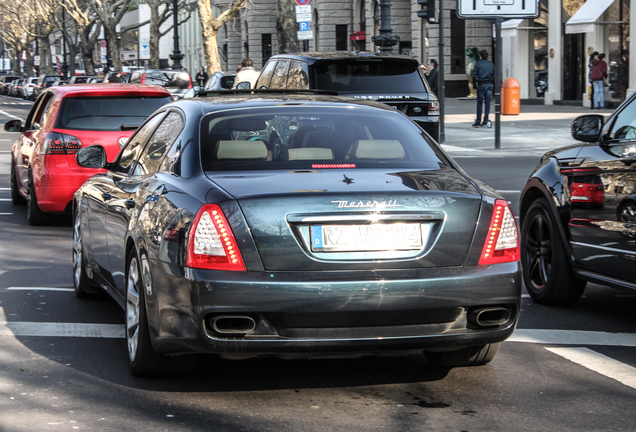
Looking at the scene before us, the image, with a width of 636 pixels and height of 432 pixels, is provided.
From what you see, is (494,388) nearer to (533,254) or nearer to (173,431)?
(173,431)

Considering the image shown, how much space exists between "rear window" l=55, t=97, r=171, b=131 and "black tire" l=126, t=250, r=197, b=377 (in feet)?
19.5

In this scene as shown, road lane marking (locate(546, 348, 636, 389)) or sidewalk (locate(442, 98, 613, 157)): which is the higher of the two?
sidewalk (locate(442, 98, 613, 157))

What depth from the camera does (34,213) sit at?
36.2ft

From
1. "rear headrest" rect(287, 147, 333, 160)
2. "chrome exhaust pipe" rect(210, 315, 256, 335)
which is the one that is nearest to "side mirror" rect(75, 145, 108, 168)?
"rear headrest" rect(287, 147, 333, 160)

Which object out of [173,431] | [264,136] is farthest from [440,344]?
[264,136]

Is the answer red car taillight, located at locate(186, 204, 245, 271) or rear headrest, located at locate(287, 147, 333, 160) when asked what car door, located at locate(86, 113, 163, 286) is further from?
red car taillight, located at locate(186, 204, 245, 271)

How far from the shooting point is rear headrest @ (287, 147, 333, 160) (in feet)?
16.6

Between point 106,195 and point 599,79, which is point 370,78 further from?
point 599,79

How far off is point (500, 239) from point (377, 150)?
2.85 feet

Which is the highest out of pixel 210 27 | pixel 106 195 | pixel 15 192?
pixel 210 27

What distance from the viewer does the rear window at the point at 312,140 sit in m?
4.99

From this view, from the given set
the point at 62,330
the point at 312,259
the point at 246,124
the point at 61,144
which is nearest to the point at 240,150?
the point at 246,124

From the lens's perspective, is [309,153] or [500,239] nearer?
[500,239]

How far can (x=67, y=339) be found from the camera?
587cm
